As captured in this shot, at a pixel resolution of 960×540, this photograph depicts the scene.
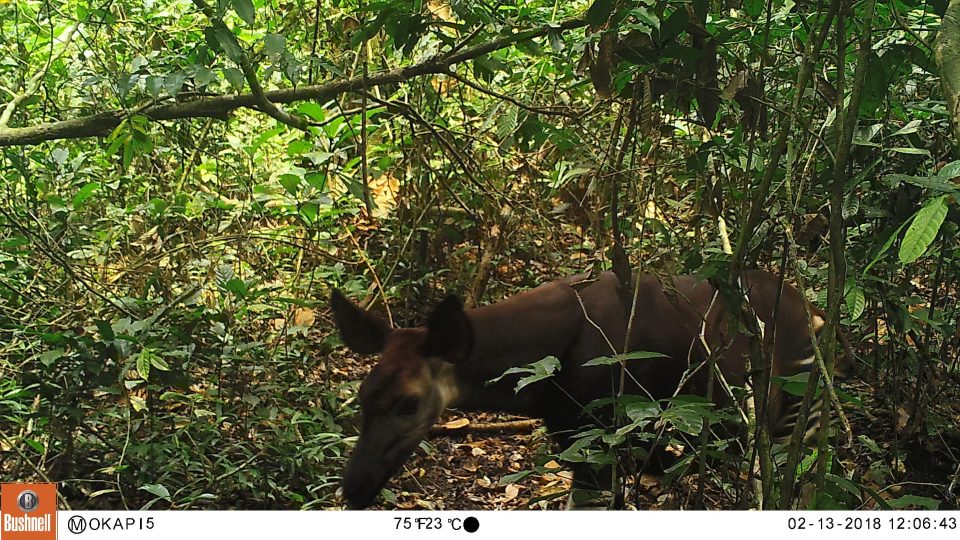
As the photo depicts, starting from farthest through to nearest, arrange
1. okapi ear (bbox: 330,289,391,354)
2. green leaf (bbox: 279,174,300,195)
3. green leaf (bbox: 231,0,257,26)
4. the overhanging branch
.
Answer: green leaf (bbox: 279,174,300,195), okapi ear (bbox: 330,289,391,354), the overhanging branch, green leaf (bbox: 231,0,257,26)

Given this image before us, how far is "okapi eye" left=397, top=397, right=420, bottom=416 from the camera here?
2.98 metres

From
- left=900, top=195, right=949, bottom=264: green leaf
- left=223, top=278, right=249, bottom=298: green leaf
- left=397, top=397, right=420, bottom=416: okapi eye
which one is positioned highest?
left=223, top=278, right=249, bottom=298: green leaf

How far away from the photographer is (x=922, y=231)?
1362 mm

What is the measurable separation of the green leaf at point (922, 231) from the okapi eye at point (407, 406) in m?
1.88

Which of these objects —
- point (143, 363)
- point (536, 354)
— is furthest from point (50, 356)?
point (536, 354)

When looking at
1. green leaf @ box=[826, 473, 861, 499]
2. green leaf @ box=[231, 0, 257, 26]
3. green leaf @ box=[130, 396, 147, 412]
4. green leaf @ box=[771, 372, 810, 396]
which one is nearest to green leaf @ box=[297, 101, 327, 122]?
green leaf @ box=[231, 0, 257, 26]

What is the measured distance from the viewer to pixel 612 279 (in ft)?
11.2

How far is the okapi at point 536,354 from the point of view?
9.75ft

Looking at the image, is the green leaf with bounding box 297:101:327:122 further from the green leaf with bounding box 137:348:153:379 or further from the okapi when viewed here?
the green leaf with bounding box 137:348:153:379

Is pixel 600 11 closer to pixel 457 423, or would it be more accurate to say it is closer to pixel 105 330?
pixel 105 330

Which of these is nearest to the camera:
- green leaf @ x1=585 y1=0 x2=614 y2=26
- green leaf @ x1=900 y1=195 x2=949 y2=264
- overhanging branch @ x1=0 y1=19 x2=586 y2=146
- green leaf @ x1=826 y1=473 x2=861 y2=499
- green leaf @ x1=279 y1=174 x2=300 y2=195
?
green leaf @ x1=900 y1=195 x2=949 y2=264

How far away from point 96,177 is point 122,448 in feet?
4.71

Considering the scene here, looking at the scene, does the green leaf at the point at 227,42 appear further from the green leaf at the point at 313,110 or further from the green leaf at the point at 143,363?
the green leaf at the point at 143,363
